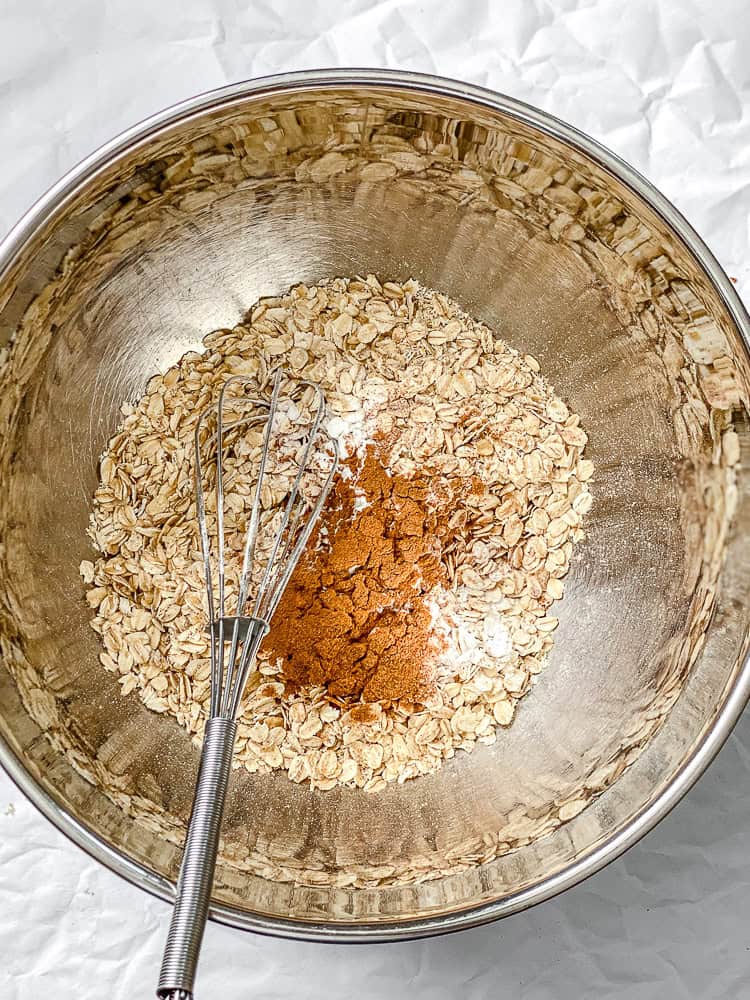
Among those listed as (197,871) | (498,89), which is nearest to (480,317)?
(498,89)

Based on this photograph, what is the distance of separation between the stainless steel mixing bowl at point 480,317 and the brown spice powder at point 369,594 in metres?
0.11

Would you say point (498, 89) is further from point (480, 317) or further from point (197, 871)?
point (197, 871)

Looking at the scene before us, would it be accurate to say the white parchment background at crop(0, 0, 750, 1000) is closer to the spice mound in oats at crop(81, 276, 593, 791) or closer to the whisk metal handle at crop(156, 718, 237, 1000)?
the spice mound in oats at crop(81, 276, 593, 791)

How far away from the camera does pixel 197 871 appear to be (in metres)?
0.59

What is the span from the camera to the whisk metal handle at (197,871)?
1.77ft

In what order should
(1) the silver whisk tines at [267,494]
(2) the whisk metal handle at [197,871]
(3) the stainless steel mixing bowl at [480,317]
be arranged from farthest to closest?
(1) the silver whisk tines at [267,494] → (3) the stainless steel mixing bowl at [480,317] → (2) the whisk metal handle at [197,871]

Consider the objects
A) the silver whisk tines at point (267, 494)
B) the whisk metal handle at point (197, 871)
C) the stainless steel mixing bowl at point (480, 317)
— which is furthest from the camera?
the silver whisk tines at point (267, 494)

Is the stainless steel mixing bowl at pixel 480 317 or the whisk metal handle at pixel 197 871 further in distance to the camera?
the stainless steel mixing bowl at pixel 480 317

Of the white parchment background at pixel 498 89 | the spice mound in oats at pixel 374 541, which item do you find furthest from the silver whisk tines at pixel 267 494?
the white parchment background at pixel 498 89

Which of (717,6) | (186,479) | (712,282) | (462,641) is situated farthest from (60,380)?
(717,6)

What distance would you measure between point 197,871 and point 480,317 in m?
0.63

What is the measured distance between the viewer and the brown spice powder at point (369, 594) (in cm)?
89

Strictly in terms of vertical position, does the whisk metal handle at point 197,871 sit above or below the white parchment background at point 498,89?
below

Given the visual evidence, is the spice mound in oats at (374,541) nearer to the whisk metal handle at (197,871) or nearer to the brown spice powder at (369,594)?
the brown spice powder at (369,594)
